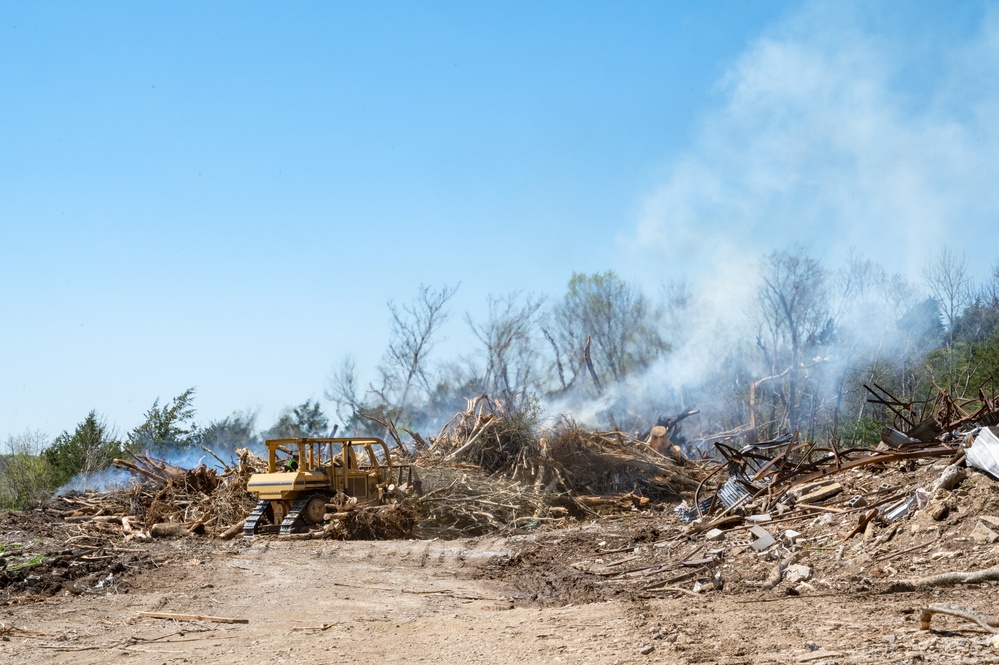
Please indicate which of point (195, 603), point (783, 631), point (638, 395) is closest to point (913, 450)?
point (783, 631)

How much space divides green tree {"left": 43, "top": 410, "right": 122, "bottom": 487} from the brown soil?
505 inches

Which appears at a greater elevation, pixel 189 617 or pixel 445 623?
pixel 189 617

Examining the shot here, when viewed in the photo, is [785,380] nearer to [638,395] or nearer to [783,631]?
[638,395]

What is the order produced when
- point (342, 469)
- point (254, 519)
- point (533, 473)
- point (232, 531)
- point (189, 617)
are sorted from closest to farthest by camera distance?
point (189, 617) < point (254, 519) < point (232, 531) < point (342, 469) < point (533, 473)

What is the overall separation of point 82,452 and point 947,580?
82.7 ft

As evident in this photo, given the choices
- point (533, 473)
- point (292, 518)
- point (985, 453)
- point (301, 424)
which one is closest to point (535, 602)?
point (985, 453)

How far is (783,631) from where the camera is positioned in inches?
A: 230

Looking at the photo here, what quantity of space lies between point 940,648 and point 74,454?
85.9 feet

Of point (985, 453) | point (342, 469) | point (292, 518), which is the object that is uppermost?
point (342, 469)

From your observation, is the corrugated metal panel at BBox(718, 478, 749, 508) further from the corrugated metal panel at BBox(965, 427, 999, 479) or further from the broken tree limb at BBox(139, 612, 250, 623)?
the broken tree limb at BBox(139, 612, 250, 623)

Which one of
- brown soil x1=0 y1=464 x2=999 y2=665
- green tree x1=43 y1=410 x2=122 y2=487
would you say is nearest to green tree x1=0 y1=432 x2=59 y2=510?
green tree x1=43 y1=410 x2=122 y2=487

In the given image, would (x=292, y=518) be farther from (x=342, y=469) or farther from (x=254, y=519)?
(x=342, y=469)

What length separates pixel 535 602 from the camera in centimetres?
950

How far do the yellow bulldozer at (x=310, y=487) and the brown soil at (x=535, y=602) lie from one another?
8.38 ft
